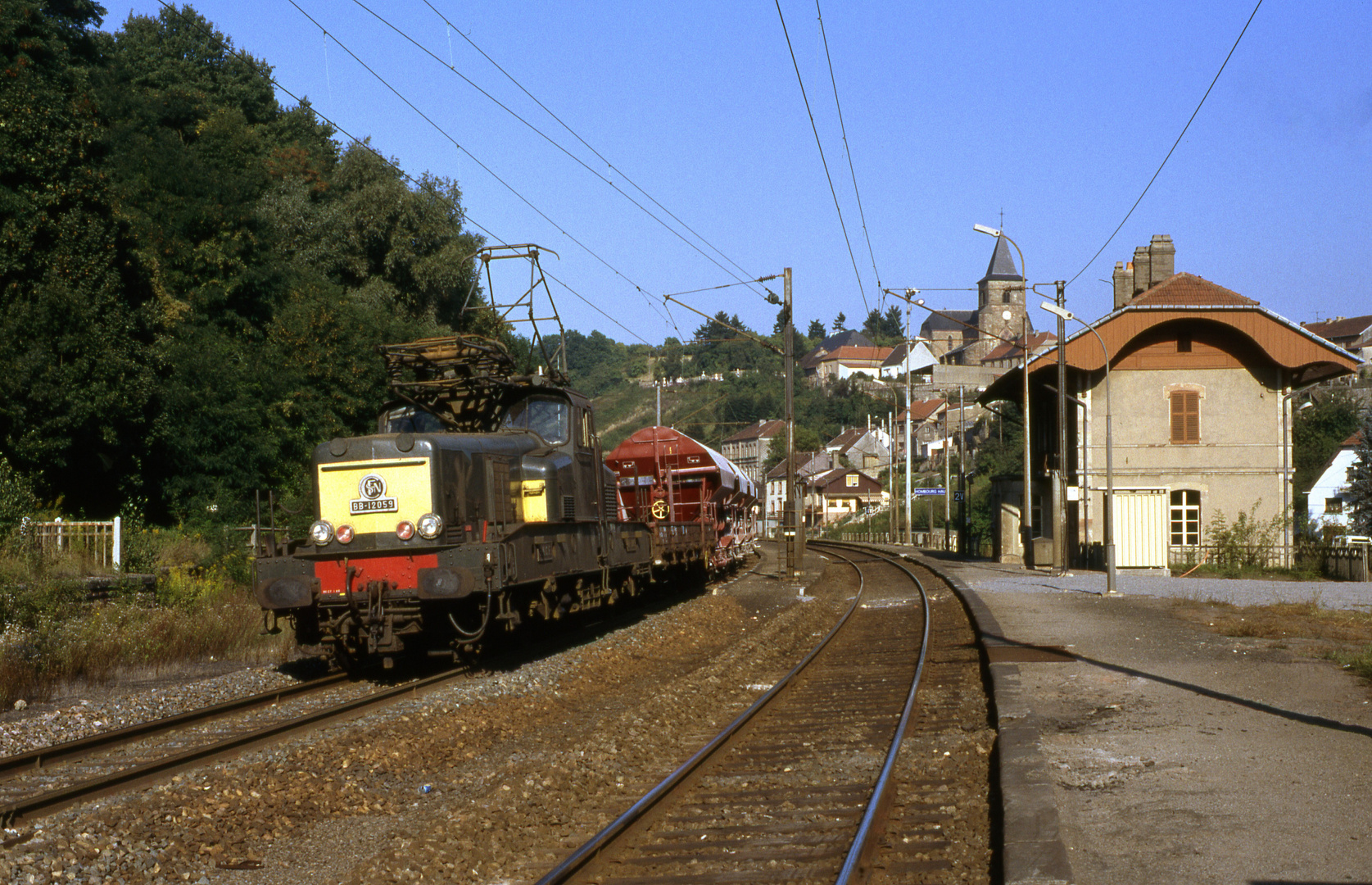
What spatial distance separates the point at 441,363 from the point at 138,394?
1217 centimetres

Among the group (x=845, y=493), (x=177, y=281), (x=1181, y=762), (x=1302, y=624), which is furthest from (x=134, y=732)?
(x=845, y=493)

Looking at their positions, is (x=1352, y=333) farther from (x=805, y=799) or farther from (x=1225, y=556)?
(x=805, y=799)

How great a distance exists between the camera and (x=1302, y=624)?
51.1ft

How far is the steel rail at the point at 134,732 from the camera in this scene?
314 inches

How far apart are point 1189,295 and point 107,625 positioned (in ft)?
105

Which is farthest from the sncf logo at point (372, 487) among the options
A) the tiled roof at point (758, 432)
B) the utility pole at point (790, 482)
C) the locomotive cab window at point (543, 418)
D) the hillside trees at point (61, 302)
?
the tiled roof at point (758, 432)

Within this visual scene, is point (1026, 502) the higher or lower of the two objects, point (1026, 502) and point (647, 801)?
the higher

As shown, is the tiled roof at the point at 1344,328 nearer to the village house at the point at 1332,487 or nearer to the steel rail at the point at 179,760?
the village house at the point at 1332,487

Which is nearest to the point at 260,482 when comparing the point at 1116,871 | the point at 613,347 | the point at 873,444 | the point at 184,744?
the point at 184,744

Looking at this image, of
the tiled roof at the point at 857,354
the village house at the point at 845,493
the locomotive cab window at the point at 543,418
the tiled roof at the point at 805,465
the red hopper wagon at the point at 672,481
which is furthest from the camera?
the tiled roof at the point at 857,354

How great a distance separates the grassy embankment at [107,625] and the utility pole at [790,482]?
15.6 m

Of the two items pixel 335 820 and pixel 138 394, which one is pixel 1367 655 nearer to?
pixel 335 820

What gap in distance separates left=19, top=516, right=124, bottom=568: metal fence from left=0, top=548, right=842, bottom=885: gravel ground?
270 inches

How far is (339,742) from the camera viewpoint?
8.66 m
